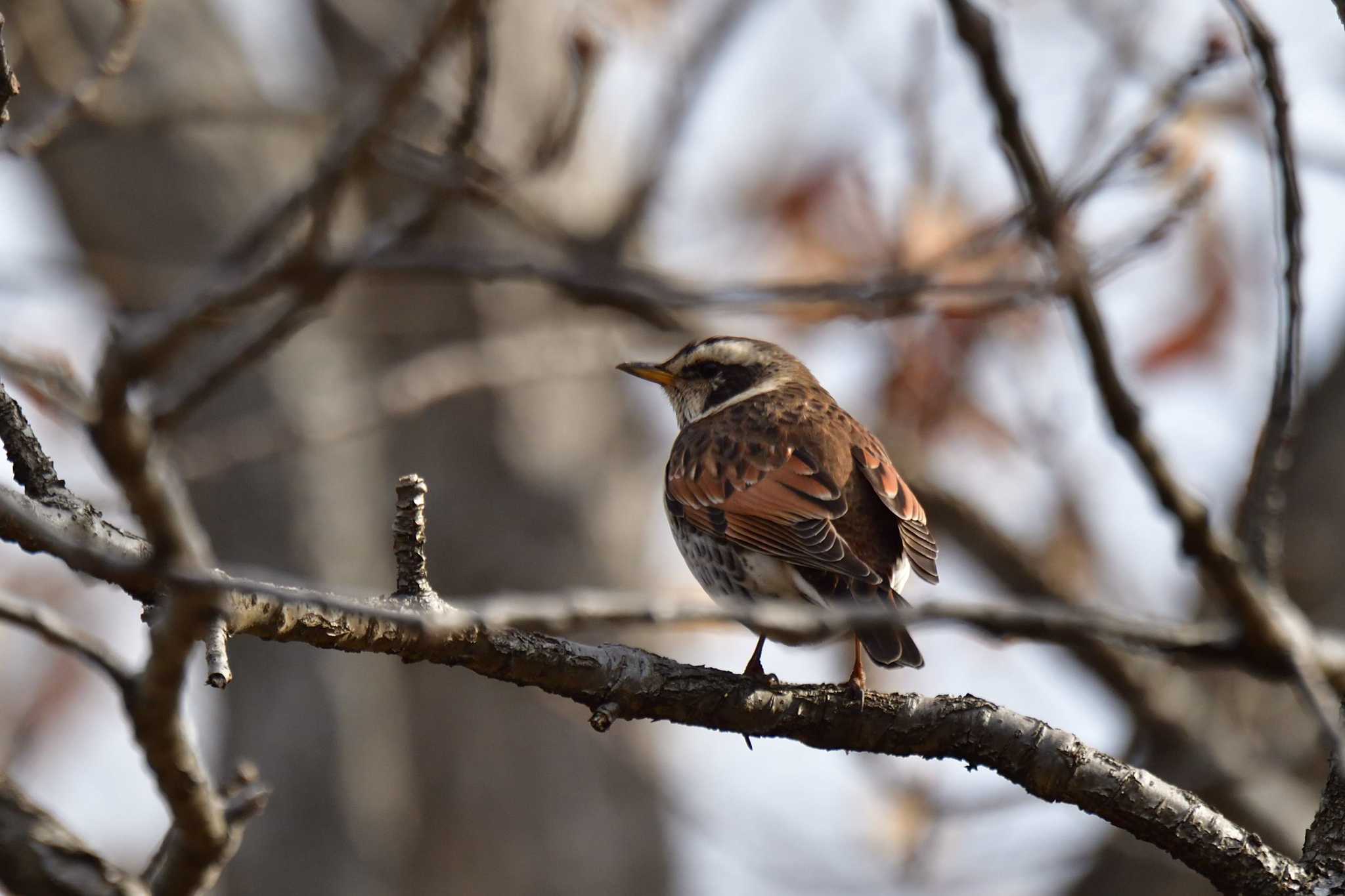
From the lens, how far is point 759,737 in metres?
4.17

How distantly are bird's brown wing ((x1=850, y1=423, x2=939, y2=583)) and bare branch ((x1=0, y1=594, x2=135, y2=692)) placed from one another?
3.29m

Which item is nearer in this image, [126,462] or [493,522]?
[126,462]

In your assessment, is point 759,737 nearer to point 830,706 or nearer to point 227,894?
point 830,706

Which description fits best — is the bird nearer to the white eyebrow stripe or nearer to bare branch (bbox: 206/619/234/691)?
the white eyebrow stripe

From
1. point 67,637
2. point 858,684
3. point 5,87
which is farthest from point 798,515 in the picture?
point 67,637

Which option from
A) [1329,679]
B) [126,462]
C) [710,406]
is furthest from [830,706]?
[710,406]

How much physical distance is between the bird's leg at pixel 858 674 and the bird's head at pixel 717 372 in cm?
219

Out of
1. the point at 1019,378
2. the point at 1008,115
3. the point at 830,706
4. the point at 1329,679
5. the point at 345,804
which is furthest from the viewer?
the point at 345,804

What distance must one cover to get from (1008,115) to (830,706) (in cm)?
166

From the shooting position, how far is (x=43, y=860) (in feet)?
10.8

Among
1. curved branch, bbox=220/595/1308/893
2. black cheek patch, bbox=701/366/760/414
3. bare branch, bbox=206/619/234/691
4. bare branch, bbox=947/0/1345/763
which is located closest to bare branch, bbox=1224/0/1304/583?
bare branch, bbox=947/0/1345/763

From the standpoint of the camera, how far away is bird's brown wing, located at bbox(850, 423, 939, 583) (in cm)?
539

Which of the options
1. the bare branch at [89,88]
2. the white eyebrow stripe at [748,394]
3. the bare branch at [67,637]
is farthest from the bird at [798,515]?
the bare branch at [89,88]

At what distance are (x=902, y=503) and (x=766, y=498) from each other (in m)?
0.53
